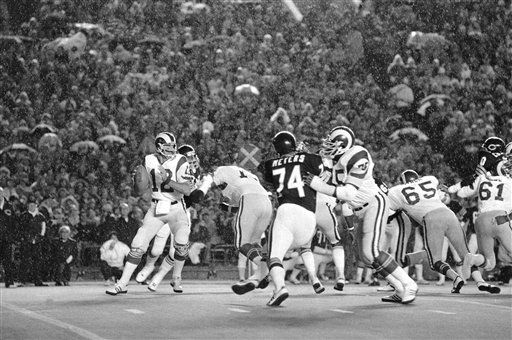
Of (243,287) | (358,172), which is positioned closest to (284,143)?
(358,172)

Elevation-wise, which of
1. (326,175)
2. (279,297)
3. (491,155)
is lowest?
(279,297)

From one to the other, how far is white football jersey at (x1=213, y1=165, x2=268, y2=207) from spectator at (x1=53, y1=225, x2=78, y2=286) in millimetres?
6510

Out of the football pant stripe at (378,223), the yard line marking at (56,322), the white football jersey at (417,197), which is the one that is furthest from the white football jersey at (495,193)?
the yard line marking at (56,322)

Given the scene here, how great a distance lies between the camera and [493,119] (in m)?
29.8

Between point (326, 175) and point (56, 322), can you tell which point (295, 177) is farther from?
point (56, 322)

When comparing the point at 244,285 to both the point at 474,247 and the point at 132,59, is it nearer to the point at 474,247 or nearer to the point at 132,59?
the point at 474,247

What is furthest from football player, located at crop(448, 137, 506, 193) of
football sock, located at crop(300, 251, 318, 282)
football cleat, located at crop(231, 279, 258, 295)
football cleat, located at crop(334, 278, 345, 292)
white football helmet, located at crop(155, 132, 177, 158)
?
football cleat, located at crop(231, 279, 258, 295)

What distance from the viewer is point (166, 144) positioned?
17.3 m

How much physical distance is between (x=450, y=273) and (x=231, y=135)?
38.3 feet

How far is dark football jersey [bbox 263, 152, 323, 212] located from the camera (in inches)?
551

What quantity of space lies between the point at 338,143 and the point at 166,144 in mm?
3863

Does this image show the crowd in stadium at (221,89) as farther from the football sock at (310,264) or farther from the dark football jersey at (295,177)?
the dark football jersey at (295,177)

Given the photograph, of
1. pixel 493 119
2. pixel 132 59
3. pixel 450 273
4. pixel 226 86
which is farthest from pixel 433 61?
pixel 450 273

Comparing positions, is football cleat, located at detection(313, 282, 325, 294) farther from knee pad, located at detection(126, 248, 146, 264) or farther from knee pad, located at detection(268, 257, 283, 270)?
knee pad, located at detection(268, 257, 283, 270)
